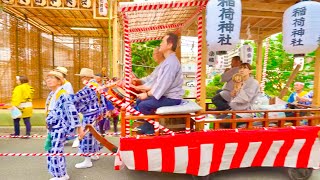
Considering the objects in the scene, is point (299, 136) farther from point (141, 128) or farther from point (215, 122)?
point (141, 128)

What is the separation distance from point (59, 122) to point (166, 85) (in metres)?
1.66

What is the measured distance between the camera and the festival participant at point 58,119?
347 centimetres

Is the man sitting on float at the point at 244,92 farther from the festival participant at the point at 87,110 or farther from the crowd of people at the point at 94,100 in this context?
the festival participant at the point at 87,110

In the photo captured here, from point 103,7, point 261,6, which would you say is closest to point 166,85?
point 261,6

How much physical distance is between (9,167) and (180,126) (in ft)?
10.7

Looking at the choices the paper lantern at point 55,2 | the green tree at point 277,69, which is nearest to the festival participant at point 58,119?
the paper lantern at point 55,2

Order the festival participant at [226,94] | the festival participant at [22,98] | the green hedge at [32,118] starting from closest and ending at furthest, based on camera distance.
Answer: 1. the festival participant at [226,94]
2. the festival participant at [22,98]
3. the green hedge at [32,118]

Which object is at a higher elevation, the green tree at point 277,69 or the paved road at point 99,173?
the green tree at point 277,69

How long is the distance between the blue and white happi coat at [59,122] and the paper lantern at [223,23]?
7.21 feet

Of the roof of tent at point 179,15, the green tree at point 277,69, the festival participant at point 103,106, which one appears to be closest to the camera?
the roof of tent at point 179,15

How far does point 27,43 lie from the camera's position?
1091cm

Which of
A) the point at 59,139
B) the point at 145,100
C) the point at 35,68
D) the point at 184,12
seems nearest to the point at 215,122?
the point at 145,100

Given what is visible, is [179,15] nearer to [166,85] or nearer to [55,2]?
[166,85]

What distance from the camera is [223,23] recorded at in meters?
3.12
